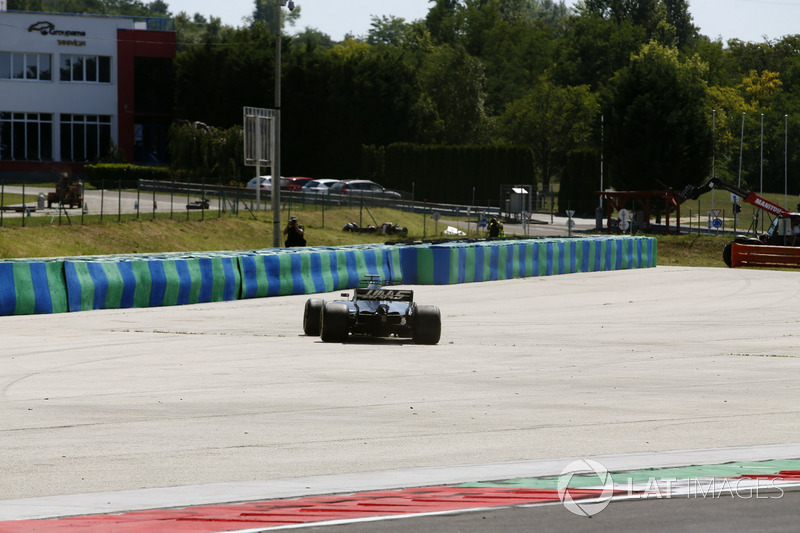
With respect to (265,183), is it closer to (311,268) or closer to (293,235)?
(293,235)

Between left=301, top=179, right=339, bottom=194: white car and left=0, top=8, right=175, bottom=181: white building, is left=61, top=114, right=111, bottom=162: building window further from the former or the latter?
left=301, top=179, right=339, bottom=194: white car

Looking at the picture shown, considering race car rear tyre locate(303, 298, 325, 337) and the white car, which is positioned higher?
the white car

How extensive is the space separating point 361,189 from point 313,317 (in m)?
47.5

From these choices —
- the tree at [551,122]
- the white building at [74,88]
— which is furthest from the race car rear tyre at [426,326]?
the tree at [551,122]

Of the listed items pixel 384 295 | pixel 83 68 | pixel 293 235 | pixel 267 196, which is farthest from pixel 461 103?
pixel 384 295

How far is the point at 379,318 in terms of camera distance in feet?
57.6

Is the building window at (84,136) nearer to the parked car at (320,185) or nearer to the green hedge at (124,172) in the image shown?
the green hedge at (124,172)

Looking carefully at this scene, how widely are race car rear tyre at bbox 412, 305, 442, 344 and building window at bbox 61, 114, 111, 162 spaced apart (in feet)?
213

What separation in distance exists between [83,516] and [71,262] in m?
16.2

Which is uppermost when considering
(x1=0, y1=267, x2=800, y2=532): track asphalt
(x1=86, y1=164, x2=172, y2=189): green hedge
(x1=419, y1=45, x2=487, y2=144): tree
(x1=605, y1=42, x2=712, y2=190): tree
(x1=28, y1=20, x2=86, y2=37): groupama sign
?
(x1=28, y1=20, x2=86, y2=37): groupama sign

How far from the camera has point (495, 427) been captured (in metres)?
10.3

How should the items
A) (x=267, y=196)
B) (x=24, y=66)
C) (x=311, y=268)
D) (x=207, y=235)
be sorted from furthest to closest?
(x=24, y=66), (x=267, y=196), (x=207, y=235), (x=311, y=268)

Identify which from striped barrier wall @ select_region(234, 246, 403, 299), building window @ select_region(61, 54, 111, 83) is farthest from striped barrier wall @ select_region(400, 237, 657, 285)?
building window @ select_region(61, 54, 111, 83)

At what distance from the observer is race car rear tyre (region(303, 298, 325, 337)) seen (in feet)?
60.3
